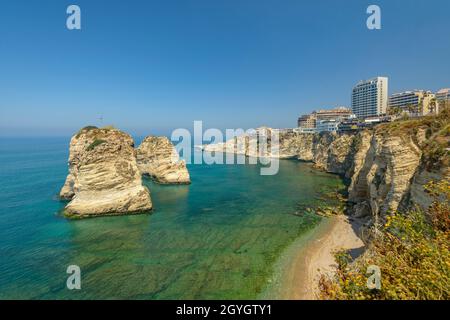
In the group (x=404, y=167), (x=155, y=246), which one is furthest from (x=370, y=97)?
(x=155, y=246)

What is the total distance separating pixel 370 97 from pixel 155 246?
122532 millimetres

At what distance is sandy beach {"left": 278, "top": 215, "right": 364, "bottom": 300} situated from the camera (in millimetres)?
16266

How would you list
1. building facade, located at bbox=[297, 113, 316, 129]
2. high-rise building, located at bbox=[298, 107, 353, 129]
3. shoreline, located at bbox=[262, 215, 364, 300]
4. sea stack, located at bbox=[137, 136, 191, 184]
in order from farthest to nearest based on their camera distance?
1. building facade, located at bbox=[297, 113, 316, 129]
2. high-rise building, located at bbox=[298, 107, 353, 129]
3. sea stack, located at bbox=[137, 136, 191, 184]
4. shoreline, located at bbox=[262, 215, 364, 300]

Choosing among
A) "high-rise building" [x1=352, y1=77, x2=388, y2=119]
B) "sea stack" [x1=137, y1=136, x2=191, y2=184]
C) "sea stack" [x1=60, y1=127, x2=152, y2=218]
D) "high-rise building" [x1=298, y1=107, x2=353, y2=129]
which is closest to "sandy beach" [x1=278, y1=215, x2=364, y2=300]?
"sea stack" [x1=60, y1=127, x2=152, y2=218]

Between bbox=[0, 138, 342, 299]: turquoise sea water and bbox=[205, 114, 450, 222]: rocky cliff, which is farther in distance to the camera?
bbox=[0, 138, 342, 299]: turquoise sea water

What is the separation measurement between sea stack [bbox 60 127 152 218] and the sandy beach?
23.0 metres

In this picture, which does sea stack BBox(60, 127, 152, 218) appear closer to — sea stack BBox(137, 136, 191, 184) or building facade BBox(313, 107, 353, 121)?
sea stack BBox(137, 136, 191, 184)

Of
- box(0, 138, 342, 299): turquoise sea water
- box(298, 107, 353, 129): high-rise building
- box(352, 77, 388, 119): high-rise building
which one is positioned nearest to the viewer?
box(0, 138, 342, 299): turquoise sea water

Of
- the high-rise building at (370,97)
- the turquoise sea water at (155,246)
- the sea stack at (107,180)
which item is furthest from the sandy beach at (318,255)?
the high-rise building at (370,97)

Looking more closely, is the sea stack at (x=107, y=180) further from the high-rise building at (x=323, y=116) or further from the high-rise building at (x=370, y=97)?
the high-rise building at (x=323, y=116)

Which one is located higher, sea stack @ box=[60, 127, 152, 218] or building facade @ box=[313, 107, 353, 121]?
building facade @ box=[313, 107, 353, 121]

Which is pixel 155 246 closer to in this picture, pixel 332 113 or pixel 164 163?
pixel 164 163

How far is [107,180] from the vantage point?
103 ft

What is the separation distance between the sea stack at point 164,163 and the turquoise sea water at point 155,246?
11.1 metres
